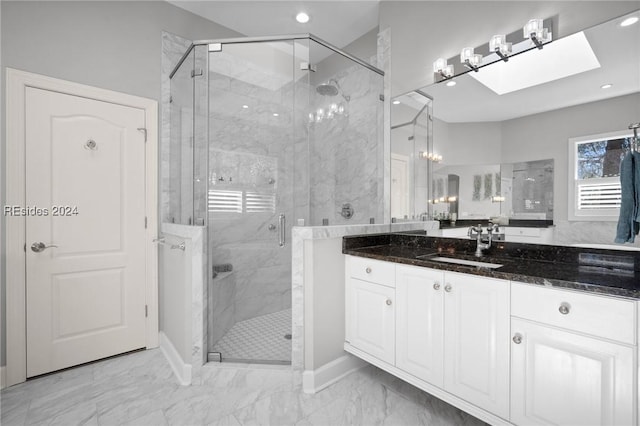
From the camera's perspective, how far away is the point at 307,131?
241cm

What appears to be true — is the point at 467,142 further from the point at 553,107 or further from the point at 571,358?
the point at 571,358

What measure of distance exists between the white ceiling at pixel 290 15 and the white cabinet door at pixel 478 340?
2578 millimetres

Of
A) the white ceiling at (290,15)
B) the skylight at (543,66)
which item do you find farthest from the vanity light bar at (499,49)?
the white ceiling at (290,15)

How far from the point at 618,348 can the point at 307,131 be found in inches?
83.6

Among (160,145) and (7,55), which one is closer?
(7,55)

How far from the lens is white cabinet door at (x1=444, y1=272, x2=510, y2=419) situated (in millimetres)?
1342

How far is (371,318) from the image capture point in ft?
6.36

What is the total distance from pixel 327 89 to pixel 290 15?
996 mm

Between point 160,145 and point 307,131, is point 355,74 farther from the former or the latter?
point 160,145

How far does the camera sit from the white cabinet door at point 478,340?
1.34m

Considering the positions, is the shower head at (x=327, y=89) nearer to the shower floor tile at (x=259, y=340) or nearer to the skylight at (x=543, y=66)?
the skylight at (x=543, y=66)

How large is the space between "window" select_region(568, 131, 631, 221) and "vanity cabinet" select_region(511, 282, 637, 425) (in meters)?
0.65

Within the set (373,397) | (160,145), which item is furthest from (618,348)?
(160,145)

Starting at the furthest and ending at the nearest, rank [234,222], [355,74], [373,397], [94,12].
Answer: [355,74] < [234,222] < [94,12] < [373,397]
